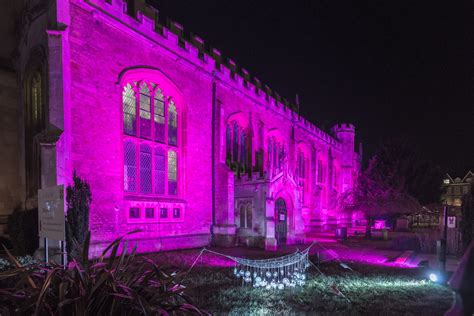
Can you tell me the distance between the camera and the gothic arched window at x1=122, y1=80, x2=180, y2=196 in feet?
47.1

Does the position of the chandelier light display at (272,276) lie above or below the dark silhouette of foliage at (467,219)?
below

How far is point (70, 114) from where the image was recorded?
1158cm

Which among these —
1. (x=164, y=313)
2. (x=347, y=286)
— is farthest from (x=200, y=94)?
(x=164, y=313)

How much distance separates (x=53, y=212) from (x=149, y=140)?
32.5 feet

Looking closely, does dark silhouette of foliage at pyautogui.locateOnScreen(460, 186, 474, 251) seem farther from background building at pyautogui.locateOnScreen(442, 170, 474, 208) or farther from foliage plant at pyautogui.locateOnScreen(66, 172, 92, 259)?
background building at pyautogui.locateOnScreen(442, 170, 474, 208)

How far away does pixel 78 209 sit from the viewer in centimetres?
1087

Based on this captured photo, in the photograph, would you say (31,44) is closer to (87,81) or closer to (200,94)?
(87,81)

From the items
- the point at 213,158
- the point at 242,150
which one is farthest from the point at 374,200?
the point at 213,158

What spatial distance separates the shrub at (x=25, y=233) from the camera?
11719mm

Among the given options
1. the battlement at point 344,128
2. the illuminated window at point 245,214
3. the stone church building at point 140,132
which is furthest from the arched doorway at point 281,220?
the battlement at point 344,128

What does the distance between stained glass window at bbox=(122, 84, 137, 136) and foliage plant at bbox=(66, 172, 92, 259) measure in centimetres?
377

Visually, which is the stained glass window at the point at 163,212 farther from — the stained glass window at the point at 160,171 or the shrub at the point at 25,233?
the shrub at the point at 25,233

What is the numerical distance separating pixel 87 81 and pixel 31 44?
3.69 meters

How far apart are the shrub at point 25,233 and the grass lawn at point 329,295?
22.1ft
